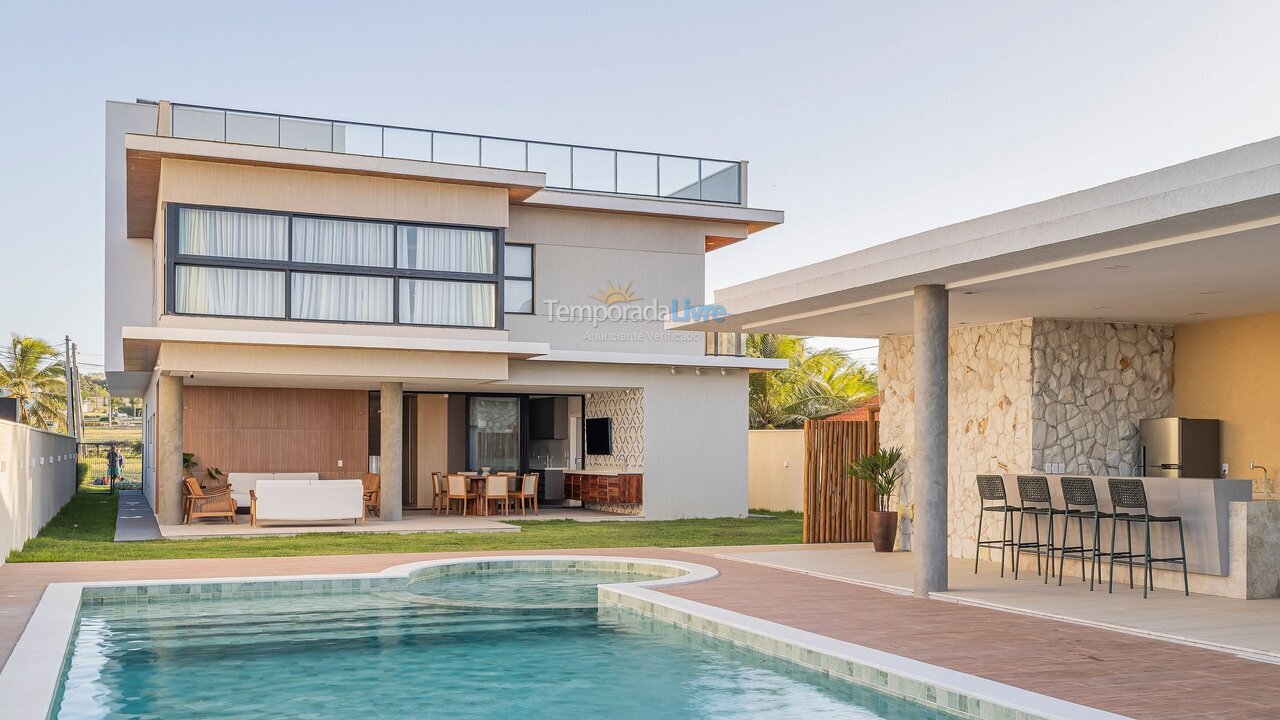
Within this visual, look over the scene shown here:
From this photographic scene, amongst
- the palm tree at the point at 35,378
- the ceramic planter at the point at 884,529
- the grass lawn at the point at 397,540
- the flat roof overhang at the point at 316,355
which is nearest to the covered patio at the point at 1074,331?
the ceramic planter at the point at 884,529

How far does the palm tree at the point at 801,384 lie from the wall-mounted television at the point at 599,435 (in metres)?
7.88

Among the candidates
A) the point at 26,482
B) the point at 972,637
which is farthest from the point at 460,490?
the point at 972,637

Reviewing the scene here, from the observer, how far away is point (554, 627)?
934 cm

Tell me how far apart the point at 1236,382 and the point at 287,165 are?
1356 cm

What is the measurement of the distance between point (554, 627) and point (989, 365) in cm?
634

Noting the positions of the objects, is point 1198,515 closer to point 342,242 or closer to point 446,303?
point 446,303

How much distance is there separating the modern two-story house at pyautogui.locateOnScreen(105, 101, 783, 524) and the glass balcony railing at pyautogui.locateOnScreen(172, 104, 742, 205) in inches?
1.4

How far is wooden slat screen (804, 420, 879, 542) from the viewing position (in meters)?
15.4

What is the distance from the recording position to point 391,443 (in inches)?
751

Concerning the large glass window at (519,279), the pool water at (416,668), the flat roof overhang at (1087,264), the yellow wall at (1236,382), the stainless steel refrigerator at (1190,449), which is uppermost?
the large glass window at (519,279)

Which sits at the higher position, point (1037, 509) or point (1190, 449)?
point (1190, 449)

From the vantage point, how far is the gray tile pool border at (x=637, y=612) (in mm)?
5844

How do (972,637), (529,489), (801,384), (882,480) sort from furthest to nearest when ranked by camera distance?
(801,384), (529,489), (882,480), (972,637)

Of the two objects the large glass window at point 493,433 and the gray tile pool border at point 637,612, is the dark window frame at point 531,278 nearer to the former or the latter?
the large glass window at point 493,433
